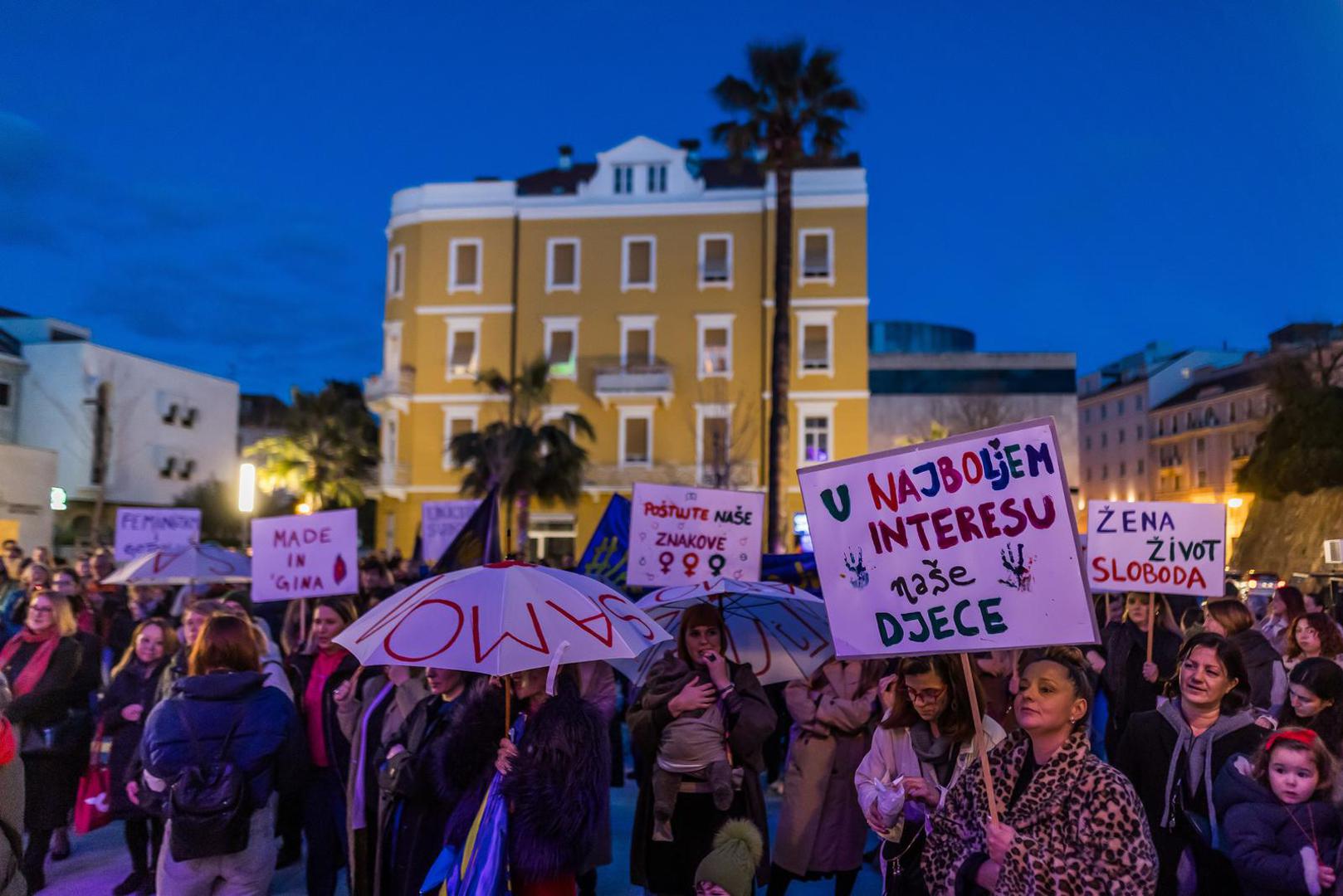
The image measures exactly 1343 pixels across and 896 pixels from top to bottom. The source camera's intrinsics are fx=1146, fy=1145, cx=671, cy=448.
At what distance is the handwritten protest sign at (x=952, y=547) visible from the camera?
3.88 m

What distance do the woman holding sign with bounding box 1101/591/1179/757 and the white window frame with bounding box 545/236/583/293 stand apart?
125ft

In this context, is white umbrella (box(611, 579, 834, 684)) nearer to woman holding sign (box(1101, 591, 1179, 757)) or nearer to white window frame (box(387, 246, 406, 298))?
woman holding sign (box(1101, 591, 1179, 757))

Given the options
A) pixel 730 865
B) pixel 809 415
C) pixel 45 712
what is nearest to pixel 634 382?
pixel 809 415

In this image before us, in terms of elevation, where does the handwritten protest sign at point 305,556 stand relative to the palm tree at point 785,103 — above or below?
below

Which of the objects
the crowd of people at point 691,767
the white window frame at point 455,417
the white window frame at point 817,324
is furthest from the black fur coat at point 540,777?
the white window frame at point 455,417

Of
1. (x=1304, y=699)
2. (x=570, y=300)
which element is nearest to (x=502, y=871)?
(x=1304, y=699)

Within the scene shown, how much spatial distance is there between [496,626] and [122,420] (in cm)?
4841

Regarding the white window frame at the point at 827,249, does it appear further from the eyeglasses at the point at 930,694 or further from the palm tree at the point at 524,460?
the eyeglasses at the point at 930,694

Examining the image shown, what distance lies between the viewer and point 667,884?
5715 millimetres

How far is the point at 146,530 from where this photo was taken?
17094 millimetres

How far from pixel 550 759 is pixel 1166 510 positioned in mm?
7001

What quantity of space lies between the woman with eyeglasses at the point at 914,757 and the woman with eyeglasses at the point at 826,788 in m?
1.42

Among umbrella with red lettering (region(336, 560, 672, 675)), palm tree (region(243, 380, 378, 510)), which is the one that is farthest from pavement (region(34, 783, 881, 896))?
palm tree (region(243, 380, 378, 510))

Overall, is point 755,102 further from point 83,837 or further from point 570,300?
point 83,837
